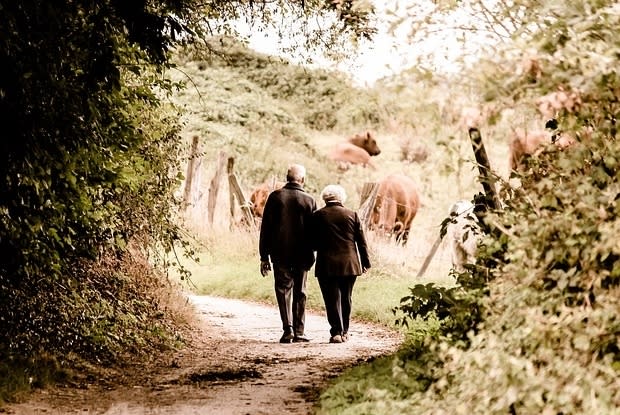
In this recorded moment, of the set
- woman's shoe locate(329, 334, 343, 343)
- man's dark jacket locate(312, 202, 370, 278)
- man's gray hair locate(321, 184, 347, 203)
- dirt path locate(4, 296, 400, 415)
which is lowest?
dirt path locate(4, 296, 400, 415)

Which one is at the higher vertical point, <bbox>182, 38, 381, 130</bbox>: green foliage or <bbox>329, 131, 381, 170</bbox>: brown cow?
<bbox>182, 38, 381, 130</bbox>: green foliage

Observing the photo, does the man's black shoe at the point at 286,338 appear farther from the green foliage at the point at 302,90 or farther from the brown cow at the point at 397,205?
the green foliage at the point at 302,90

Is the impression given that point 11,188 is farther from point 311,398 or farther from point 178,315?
point 178,315

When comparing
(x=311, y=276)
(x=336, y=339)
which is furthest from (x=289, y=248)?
(x=311, y=276)

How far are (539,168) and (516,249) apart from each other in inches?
45.8

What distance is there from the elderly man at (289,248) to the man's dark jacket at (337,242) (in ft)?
0.57

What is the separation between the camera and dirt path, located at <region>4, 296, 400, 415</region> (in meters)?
6.60

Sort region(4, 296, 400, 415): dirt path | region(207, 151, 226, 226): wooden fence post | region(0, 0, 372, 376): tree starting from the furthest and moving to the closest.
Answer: region(207, 151, 226, 226): wooden fence post → region(4, 296, 400, 415): dirt path → region(0, 0, 372, 376): tree

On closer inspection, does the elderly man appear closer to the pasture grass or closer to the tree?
the tree

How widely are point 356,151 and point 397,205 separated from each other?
9.67 meters

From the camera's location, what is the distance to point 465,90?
4.41 metres

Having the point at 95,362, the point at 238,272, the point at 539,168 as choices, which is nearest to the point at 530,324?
the point at 539,168

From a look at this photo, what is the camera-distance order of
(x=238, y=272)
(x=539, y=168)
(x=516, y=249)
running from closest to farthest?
(x=516, y=249) < (x=539, y=168) < (x=238, y=272)

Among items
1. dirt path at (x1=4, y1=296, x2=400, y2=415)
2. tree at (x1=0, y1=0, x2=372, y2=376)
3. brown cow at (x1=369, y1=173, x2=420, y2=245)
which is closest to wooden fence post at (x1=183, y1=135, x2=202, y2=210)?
brown cow at (x1=369, y1=173, x2=420, y2=245)
